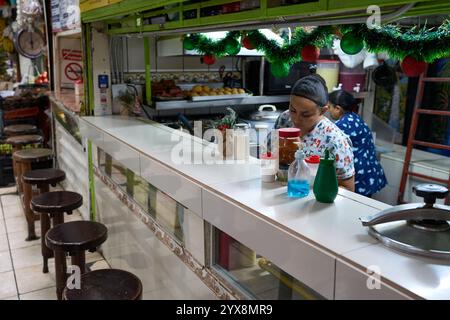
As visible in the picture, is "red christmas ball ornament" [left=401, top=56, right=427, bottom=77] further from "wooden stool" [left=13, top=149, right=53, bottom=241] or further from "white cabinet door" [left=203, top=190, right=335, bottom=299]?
"wooden stool" [left=13, top=149, right=53, bottom=241]

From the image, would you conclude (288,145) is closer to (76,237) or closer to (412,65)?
(412,65)

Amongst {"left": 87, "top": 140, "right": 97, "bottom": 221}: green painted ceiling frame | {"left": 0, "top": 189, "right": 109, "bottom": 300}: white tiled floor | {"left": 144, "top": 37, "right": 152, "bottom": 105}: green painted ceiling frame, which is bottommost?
{"left": 0, "top": 189, "right": 109, "bottom": 300}: white tiled floor

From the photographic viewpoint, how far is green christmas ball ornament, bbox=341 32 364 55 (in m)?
1.90

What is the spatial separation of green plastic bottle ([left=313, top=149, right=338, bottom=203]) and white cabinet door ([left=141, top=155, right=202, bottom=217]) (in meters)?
0.53

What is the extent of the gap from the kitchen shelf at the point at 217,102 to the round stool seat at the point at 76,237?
1.55 metres

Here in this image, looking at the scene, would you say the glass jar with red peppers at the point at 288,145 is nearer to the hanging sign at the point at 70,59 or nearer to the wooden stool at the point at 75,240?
the wooden stool at the point at 75,240

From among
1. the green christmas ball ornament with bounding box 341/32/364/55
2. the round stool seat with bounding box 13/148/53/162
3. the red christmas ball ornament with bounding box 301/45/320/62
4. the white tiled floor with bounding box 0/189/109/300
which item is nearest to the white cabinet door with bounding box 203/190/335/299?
the green christmas ball ornament with bounding box 341/32/364/55

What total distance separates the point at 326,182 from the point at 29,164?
4086 millimetres

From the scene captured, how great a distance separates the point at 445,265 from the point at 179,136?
2.08 metres

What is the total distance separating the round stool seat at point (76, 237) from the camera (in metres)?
2.53

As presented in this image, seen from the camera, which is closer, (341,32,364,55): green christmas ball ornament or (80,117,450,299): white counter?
(80,117,450,299): white counter

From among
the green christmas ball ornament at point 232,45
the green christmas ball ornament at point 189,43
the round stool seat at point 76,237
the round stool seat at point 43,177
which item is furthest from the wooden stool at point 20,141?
the green christmas ball ornament at point 232,45

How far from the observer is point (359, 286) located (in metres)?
1.09

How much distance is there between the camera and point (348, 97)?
11.5 feet
